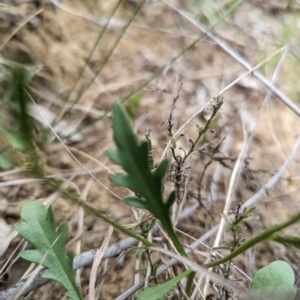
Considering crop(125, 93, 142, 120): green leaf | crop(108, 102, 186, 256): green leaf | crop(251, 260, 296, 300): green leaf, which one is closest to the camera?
crop(108, 102, 186, 256): green leaf

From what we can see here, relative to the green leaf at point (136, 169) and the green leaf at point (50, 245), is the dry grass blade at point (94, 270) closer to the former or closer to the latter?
the green leaf at point (50, 245)

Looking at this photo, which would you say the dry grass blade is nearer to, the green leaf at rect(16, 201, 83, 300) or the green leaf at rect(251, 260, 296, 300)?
the green leaf at rect(16, 201, 83, 300)

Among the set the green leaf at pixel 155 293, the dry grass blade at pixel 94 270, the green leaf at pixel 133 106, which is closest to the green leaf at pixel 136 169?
the green leaf at pixel 155 293

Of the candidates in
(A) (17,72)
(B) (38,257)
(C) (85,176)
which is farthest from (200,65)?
(A) (17,72)

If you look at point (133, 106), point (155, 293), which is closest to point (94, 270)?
point (155, 293)

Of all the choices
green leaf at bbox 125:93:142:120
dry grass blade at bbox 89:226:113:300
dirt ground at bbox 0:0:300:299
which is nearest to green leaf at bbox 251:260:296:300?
dirt ground at bbox 0:0:300:299

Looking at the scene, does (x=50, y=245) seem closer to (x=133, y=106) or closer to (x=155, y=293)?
(x=155, y=293)
